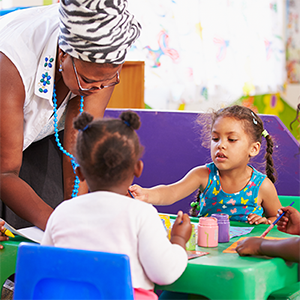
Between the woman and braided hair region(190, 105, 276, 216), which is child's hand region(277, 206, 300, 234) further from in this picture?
the woman

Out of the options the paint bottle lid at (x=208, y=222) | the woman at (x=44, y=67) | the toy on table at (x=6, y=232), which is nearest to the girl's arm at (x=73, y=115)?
the woman at (x=44, y=67)

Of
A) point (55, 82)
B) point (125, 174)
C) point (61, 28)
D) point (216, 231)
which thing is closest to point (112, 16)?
point (61, 28)

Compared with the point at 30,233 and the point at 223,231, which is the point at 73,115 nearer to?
the point at 30,233

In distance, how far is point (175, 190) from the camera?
1616mm

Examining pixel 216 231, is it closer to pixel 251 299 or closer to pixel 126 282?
pixel 251 299

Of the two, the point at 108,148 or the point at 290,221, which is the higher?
the point at 108,148

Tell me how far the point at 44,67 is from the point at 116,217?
0.65m

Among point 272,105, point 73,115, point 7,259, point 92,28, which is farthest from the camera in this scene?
point 272,105

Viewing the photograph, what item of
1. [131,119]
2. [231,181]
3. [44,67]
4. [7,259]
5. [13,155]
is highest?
[44,67]

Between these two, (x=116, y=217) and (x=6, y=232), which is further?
(x=6, y=232)

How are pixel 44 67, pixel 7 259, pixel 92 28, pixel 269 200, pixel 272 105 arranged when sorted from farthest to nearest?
pixel 272 105, pixel 269 200, pixel 44 67, pixel 92 28, pixel 7 259

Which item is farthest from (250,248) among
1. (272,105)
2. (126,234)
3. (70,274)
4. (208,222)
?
(272,105)

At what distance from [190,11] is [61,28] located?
3047 mm

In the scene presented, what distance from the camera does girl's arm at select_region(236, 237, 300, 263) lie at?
2.87 feet
